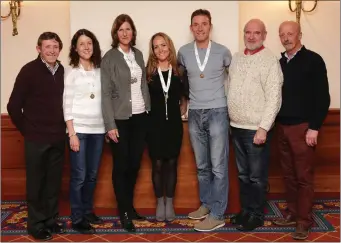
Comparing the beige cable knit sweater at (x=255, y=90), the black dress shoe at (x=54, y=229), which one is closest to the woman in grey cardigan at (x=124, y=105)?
the black dress shoe at (x=54, y=229)

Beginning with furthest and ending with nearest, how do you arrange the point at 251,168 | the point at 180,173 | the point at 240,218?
the point at 180,173
the point at 240,218
the point at 251,168

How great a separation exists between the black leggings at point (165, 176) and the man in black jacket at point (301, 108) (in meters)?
0.92

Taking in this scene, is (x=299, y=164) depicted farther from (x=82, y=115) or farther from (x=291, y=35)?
(x=82, y=115)

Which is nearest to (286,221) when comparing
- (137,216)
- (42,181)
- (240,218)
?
(240,218)

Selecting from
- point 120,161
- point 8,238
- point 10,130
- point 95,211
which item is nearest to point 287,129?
point 120,161

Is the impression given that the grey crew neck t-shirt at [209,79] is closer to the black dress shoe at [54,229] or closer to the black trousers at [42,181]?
the black trousers at [42,181]

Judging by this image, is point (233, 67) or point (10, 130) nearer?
point (233, 67)

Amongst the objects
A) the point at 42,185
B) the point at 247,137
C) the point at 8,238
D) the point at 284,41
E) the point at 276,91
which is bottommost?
the point at 8,238

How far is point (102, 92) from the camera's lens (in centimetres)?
322

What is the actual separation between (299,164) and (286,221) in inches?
22.0

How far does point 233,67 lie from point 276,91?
401 millimetres

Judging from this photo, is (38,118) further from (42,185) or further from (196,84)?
(196,84)

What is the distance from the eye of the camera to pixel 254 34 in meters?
3.21

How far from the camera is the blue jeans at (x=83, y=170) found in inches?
129
